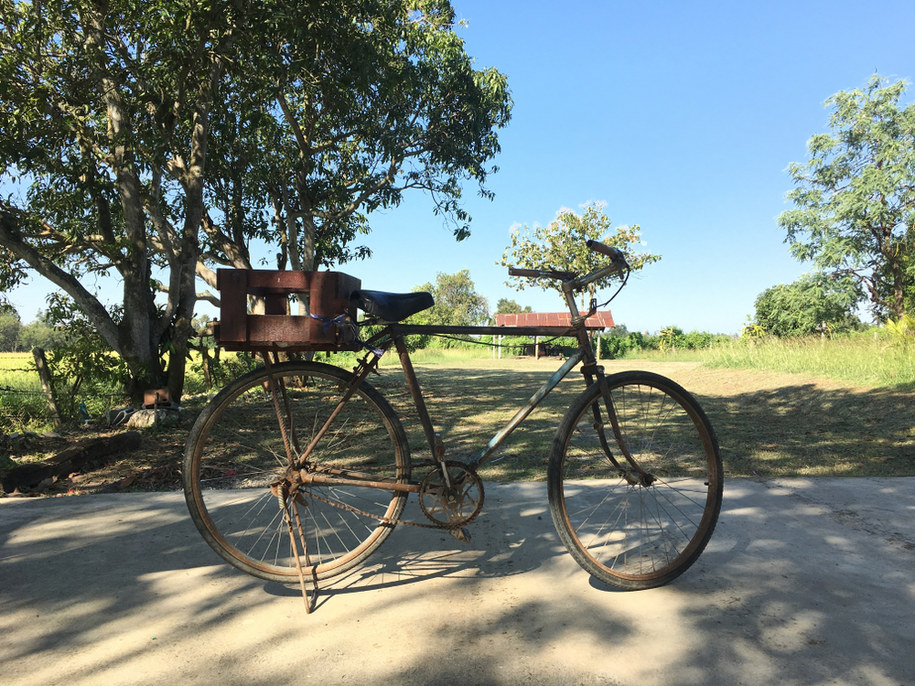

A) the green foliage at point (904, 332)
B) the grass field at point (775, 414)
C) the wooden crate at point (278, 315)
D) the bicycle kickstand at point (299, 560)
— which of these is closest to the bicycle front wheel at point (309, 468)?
the bicycle kickstand at point (299, 560)

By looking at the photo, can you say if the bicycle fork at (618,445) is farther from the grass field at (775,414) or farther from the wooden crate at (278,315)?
the wooden crate at (278,315)

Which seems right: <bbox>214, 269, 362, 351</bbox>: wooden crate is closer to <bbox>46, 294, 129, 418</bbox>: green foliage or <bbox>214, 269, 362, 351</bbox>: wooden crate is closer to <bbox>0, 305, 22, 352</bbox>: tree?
<bbox>46, 294, 129, 418</bbox>: green foliage

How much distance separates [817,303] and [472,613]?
30.0 m

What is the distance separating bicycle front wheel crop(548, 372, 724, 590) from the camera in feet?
7.32

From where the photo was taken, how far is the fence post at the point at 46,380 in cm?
654

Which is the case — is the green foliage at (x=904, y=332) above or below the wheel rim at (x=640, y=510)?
above

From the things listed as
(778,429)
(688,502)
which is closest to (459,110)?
(778,429)

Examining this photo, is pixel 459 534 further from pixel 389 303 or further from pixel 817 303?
pixel 817 303

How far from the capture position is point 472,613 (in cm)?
204

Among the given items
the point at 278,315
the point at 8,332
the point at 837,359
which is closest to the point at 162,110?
the point at 278,315

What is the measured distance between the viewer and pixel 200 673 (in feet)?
5.62

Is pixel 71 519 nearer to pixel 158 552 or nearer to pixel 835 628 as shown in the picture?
pixel 158 552

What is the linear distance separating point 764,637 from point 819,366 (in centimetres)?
1148

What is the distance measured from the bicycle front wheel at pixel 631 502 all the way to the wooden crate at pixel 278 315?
1028 mm
